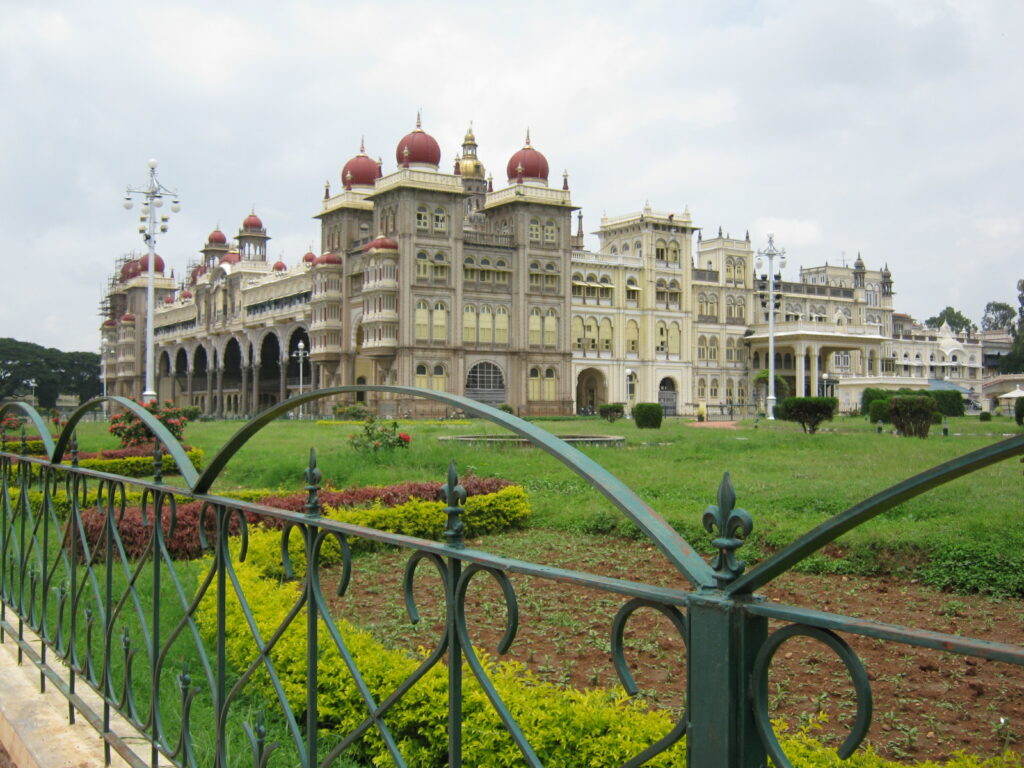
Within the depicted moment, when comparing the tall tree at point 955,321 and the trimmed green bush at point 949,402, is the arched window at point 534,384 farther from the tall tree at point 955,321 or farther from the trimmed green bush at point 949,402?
the tall tree at point 955,321

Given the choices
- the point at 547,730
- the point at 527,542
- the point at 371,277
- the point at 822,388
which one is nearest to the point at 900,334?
the point at 822,388

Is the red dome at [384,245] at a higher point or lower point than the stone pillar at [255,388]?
higher

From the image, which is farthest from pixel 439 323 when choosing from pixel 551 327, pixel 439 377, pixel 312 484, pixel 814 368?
pixel 312 484

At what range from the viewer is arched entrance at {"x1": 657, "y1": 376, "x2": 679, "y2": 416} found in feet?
154

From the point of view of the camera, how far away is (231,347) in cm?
5547

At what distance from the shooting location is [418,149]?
125 ft

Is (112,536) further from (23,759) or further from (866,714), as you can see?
(866,714)

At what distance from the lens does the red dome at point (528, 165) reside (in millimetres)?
41406

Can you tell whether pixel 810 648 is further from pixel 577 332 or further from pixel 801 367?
pixel 801 367

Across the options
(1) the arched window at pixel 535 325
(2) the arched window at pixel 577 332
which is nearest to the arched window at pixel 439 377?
(1) the arched window at pixel 535 325

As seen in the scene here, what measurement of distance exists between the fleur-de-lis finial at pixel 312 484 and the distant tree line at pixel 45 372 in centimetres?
7064

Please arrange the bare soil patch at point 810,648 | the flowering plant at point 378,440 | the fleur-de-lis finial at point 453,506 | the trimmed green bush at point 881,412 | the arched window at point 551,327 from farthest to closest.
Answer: the arched window at point 551,327, the trimmed green bush at point 881,412, the flowering plant at point 378,440, the bare soil patch at point 810,648, the fleur-de-lis finial at point 453,506

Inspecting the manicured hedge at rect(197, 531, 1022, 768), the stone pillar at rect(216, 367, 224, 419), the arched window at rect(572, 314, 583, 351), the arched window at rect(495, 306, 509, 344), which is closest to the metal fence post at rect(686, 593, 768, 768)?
the manicured hedge at rect(197, 531, 1022, 768)

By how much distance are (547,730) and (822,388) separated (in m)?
52.0
